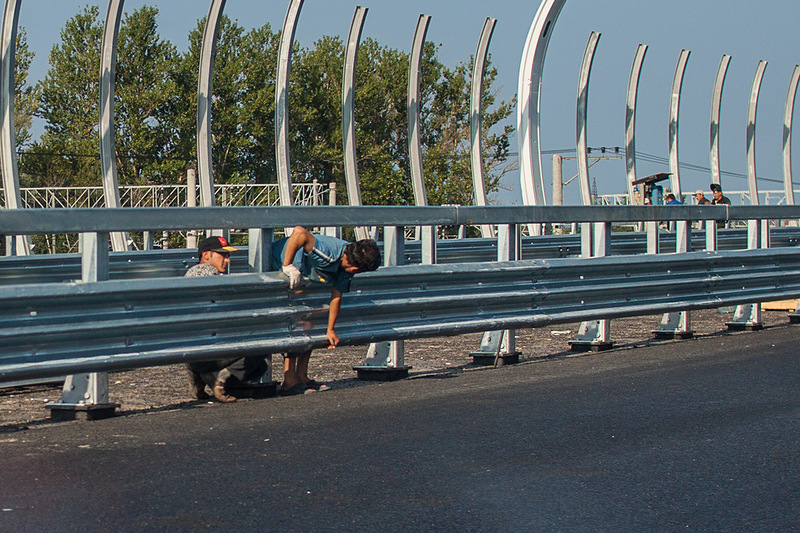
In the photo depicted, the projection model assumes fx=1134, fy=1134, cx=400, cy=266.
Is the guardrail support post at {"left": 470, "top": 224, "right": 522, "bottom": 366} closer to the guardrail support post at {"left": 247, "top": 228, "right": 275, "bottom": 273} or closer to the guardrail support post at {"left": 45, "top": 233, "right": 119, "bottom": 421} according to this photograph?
the guardrail support post at {"left": 247, "top": 228, "right": 275, "bottom": 273}

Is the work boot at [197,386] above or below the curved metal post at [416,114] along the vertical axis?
below

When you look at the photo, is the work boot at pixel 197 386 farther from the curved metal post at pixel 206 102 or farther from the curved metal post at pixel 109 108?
the curved metal post at pixel 206 102

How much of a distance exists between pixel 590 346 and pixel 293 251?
395 cm

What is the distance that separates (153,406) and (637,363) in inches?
161

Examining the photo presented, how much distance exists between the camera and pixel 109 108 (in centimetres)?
883

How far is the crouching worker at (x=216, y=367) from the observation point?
24.8 feet

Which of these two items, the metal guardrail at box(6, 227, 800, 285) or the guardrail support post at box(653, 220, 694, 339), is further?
the guardrail support post at box(653, 220, 694, 339)

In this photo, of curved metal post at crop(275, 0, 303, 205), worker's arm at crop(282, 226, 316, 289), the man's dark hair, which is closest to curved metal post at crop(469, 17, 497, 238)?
curved metal post at crop(275, 0, 303, 205)

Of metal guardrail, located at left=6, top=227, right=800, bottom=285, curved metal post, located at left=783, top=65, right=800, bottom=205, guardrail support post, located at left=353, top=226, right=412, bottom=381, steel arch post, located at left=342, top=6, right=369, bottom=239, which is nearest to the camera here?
metal guardrail, located at left=6, top=227, right=800, bottom=285

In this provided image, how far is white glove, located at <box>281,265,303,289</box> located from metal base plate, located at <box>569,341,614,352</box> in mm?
3851

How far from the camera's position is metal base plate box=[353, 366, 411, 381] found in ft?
28.2

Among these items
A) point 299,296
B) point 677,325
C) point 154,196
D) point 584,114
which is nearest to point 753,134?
point 584,114

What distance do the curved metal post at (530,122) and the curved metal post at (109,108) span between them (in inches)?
209

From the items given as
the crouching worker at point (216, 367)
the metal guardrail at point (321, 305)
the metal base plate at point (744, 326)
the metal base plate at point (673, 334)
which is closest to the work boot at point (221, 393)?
the crouching worker at point (216, 367)
